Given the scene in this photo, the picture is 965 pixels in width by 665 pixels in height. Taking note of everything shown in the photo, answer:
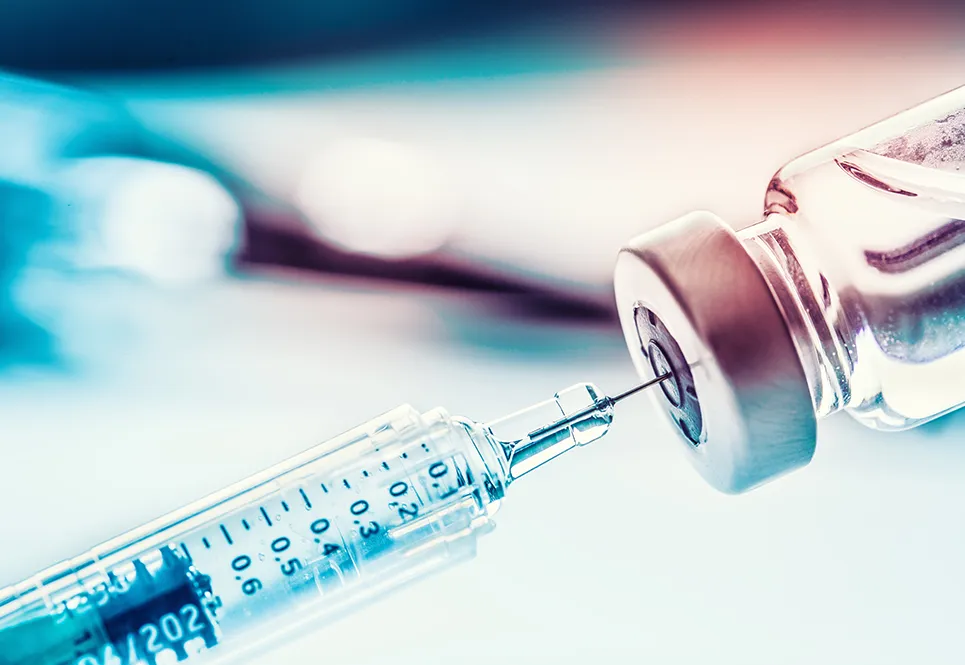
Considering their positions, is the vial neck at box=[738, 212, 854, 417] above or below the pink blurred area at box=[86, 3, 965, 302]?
below

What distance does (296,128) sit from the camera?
0.97 metres

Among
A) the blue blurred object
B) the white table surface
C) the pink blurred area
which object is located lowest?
the white table surface

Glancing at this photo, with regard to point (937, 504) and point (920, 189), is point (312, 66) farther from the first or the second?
point (937, 504)

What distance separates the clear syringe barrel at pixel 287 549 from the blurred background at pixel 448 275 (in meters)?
0.16

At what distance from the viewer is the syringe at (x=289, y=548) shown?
25.1 inches

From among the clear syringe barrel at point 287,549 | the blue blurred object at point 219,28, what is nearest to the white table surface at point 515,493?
the clear syringe barrel at point 287,549

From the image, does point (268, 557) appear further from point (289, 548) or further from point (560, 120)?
point (560, 120)

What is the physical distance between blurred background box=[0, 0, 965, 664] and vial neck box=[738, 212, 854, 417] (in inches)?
8.3

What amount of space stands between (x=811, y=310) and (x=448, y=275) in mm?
403

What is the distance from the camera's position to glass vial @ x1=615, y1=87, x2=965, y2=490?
22.9 inches

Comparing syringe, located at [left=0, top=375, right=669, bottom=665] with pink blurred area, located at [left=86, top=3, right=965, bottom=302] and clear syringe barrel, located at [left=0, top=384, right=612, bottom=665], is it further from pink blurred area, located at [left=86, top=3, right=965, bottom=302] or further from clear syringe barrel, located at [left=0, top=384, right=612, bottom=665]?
pink blurred area, located at [left=86, top=3, right=965, bottom=302]

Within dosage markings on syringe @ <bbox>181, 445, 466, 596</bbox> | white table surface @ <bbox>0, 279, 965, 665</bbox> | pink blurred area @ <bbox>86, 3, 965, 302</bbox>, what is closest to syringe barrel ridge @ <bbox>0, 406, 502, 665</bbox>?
dosage markings on syringe @ <bbox>181, 445, 466, 596</bbox>

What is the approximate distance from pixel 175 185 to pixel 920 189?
28.9 inches

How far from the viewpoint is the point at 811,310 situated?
0.65 meters
